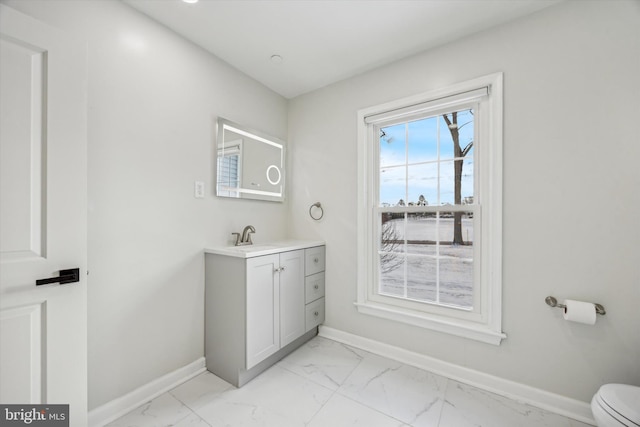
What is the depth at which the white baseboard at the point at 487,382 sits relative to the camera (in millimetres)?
1493

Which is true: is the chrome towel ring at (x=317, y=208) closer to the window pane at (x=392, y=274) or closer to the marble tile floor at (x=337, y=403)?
the window pane at (x=392, y=274)

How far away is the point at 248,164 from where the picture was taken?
89.8 inches

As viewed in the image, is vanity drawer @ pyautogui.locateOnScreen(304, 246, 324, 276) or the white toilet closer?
the white toilet

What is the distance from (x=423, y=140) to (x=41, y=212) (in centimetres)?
236

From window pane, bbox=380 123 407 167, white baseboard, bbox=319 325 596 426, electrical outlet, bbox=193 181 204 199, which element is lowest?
white baseboard, bbox=319 325 596 426

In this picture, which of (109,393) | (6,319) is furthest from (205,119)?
(109,393)

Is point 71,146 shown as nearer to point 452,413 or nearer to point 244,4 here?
point 244,4

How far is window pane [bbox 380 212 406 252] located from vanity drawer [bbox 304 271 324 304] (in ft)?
2.13

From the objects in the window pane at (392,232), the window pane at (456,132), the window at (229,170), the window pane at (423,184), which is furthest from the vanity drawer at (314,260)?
the window pane at (456,132)

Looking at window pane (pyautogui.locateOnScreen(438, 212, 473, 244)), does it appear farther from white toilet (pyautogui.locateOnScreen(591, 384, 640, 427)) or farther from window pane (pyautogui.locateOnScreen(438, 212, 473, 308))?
white toilet (pyautogui.locateOnScreen(591, 384, 640, 427))

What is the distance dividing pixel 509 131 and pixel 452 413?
1.79 metres

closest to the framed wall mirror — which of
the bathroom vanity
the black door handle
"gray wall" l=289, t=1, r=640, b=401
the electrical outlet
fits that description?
the electrical outlet

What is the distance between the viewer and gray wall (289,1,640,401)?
1.39 m

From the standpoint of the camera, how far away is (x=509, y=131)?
169 centimetres
